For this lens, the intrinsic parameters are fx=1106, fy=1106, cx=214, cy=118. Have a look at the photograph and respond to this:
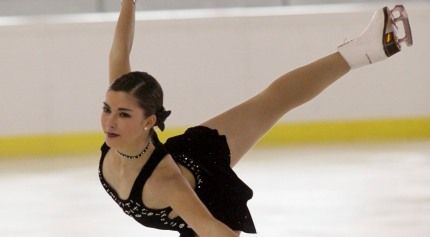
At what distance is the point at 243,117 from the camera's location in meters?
4.40

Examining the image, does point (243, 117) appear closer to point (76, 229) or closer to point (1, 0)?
point (76, 229)

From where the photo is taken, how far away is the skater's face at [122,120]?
3527 millimetres

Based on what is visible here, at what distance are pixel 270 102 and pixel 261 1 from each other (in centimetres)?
494

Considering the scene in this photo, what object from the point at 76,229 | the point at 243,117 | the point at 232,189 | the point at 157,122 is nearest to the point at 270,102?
the point at 243,117

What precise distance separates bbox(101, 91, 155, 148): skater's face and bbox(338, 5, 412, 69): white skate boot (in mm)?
1189

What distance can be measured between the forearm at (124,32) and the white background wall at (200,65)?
162 inches

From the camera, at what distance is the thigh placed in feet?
14.3

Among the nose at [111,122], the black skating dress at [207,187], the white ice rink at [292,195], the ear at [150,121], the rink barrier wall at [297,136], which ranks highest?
the nose at [111,122]

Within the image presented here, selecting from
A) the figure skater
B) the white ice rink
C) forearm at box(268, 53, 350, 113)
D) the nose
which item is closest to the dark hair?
the figure skater

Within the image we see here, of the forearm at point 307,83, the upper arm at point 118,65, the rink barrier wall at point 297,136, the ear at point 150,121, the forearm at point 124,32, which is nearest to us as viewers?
the ear at point 150,121

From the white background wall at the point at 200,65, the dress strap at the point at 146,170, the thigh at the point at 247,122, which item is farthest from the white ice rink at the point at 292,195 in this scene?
the dress strap at the point at 146,170

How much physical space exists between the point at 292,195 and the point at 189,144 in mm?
2523

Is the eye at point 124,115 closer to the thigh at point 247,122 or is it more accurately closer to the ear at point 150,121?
the ear at point 150,121

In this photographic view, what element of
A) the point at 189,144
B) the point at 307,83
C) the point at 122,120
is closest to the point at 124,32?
the point at 189,144
